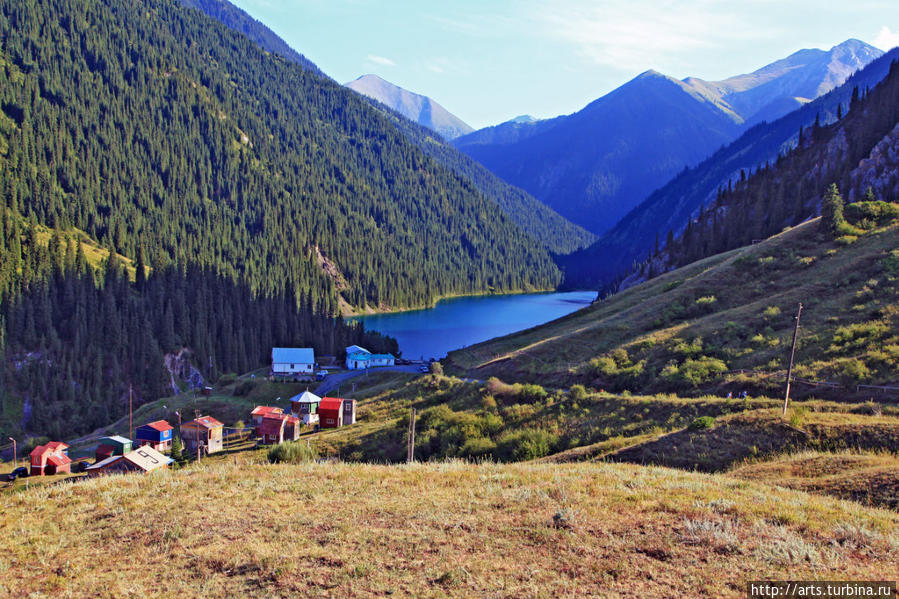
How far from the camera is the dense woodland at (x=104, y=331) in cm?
10094

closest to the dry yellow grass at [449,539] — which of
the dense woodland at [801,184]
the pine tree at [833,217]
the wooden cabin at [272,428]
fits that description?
the wooden cabin at [272,428]

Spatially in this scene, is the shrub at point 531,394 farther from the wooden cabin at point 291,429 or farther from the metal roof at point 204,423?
the metal roof at point 204,423

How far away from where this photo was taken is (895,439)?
2058cm

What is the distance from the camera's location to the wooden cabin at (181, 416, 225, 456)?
55.5 m

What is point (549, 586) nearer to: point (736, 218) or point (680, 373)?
point (680, 373)

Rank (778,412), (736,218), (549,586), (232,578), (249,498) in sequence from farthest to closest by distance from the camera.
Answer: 1. (736,218)
2. (778,412)
3. (249,498)
4. (232,578)
5. (549,586)

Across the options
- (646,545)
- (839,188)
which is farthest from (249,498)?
(839,188)

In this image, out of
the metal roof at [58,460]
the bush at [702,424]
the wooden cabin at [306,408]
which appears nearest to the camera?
the bush at [702,424]

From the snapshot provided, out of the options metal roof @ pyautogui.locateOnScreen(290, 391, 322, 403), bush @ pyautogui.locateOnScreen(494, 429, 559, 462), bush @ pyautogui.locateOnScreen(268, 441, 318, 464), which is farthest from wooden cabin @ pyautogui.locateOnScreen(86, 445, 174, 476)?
bush @ pyautogui.locateOnScreen(494, 429, 559, 462)

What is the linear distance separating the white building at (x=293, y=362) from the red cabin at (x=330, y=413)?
32875 mm

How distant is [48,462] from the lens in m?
53.4

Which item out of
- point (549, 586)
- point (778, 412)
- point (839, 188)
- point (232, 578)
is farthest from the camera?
point (839, 188)

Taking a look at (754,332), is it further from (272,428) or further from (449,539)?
(272,428)

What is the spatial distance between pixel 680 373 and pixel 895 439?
18425 millimetres
